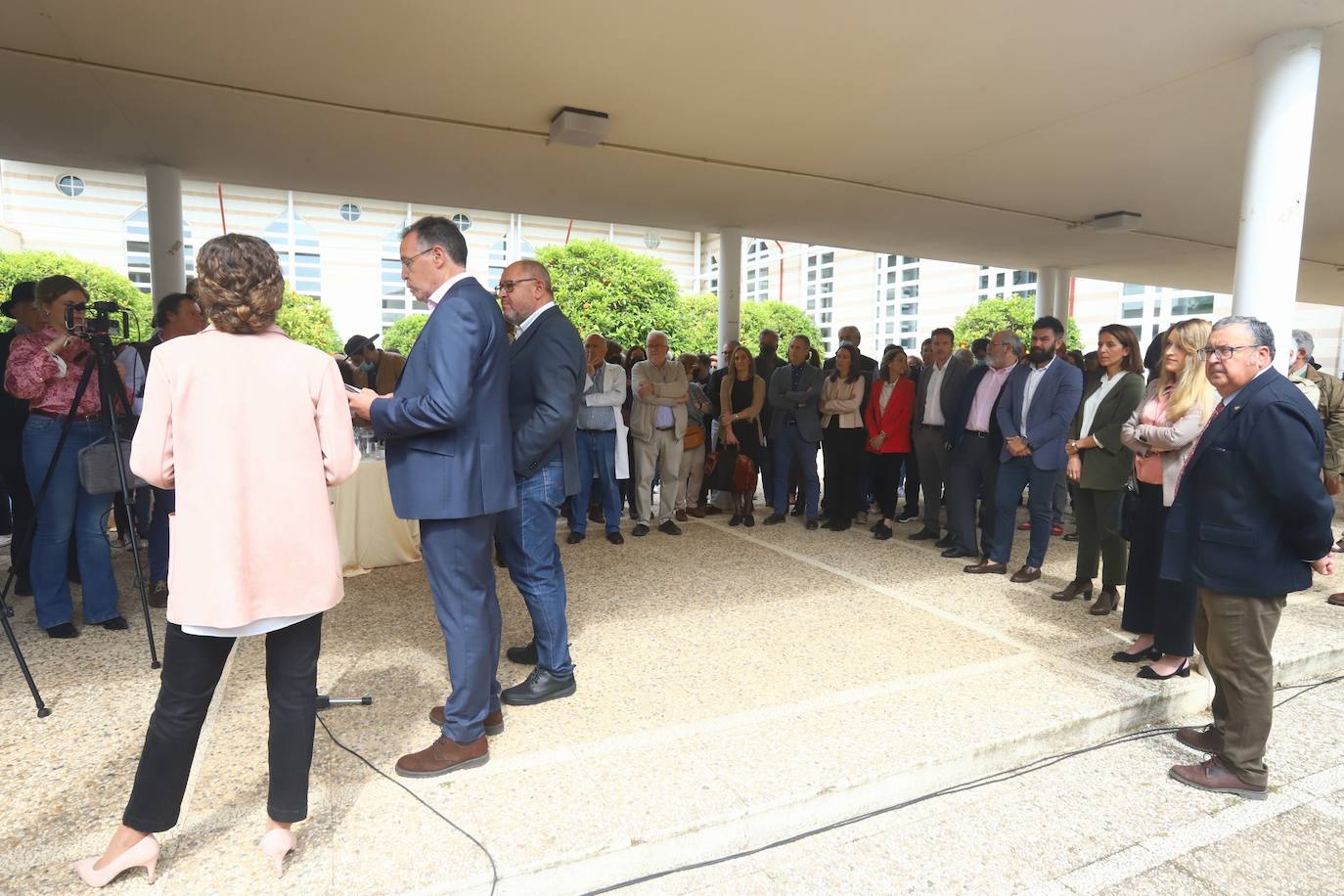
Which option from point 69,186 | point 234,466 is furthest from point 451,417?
point 69,186

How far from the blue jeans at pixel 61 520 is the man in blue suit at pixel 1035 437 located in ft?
19.2

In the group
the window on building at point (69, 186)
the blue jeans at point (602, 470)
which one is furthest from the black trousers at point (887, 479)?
the window on building at point (69, 186)

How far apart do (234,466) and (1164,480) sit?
4.16 m

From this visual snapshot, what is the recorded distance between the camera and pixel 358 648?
416 centimetres

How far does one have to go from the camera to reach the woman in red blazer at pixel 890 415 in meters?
7.32

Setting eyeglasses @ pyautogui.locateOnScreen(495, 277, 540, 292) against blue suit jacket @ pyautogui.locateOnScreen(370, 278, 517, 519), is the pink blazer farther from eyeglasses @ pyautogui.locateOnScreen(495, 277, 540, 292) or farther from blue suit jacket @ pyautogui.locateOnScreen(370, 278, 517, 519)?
eyeglasses @ pyautogui.locateOnScreen(495, 277, 540, 292)

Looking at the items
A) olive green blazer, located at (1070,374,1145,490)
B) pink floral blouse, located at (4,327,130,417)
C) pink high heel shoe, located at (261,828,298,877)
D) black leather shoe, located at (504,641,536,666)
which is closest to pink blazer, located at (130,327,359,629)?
pink high heel shoe, located at (261,828,298,877)

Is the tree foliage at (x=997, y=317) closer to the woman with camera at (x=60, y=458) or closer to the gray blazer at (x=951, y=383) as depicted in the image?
the gray blazer at (x=951, y=383)

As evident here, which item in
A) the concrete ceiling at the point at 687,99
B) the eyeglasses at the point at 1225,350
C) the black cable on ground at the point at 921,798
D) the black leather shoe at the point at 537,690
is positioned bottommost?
the black cable on ground at the point at 921,798

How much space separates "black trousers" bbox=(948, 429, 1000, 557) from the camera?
6.05 metres

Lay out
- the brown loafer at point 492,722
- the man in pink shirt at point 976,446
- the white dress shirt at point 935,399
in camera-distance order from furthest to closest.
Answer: the white dress shirt at point 935,399, the man in pink shirt at point 976,446, the brown loafer at point 492,722

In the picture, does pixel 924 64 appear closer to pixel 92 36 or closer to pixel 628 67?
pixel 628 67

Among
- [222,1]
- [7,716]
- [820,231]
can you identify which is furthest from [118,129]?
[820,231]

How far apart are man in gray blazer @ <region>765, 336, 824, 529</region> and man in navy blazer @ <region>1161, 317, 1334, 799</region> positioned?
440 centimetres
